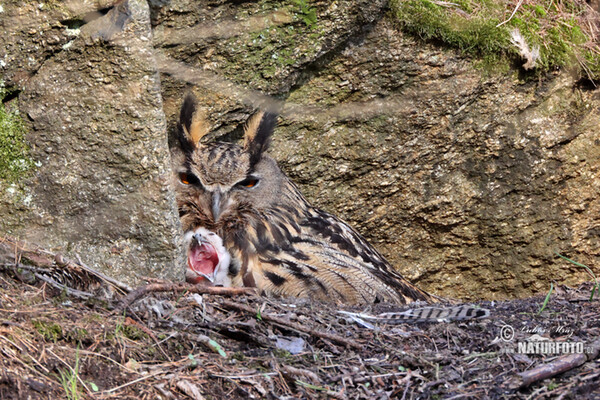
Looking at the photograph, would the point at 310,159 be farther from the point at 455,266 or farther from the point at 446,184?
the point at 455,266

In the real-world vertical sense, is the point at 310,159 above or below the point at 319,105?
below

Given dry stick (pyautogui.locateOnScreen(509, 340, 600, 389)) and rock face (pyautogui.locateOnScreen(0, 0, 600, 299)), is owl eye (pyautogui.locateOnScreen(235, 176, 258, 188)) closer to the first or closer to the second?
rock face (pyautogui.locateOnScreen(0, 0, 600, 299))

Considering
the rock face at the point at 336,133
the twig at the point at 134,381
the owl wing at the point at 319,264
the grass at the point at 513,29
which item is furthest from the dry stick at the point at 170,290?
the grass at the point at 513,29

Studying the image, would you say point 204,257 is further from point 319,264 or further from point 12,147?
point 12,147

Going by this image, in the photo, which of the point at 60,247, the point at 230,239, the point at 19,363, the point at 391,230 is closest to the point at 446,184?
the point at 391,230

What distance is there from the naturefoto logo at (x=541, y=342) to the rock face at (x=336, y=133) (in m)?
1.76

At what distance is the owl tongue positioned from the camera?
13.0ft

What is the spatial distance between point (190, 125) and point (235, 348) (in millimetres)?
1953

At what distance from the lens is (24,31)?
3146 mm

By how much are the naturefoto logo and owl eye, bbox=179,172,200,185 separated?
2.11 metres

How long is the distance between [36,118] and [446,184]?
3.11 m

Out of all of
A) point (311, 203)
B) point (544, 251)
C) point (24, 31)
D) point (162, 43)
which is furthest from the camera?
point (544, 251)

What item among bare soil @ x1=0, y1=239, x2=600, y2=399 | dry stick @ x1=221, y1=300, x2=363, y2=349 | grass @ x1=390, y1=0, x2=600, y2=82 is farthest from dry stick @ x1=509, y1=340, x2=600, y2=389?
grass @ x1=390, y1=0, x2=600, y2=82

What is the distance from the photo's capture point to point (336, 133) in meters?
4.76
